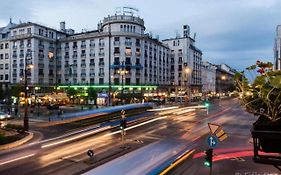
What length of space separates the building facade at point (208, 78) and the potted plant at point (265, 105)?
126 m

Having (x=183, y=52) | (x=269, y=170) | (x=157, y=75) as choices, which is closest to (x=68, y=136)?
(x=269, y=170)

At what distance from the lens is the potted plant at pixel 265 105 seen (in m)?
2.99

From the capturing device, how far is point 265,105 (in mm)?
3174

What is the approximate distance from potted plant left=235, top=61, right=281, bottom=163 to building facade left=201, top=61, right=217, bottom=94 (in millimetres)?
125551

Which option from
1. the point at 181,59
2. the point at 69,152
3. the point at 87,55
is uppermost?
the point at 181,59

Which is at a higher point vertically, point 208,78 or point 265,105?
point 208,78

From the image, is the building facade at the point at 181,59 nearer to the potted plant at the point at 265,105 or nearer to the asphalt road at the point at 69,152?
the asphalt road at the point at 69,152

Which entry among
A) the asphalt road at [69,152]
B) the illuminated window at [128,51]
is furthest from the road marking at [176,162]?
the illuminated window at [128,51]

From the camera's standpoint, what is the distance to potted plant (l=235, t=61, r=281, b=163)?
2990 mm

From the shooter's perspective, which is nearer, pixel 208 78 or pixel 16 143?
pixel 16 143

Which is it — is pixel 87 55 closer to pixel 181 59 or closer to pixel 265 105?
pixel 181 59

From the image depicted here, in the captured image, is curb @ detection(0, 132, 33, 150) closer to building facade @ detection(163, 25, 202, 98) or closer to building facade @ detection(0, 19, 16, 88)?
building facade @ detection(0, 19, 16, 88)

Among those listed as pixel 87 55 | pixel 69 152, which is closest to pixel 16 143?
pixel 69 152

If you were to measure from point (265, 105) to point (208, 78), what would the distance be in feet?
456
